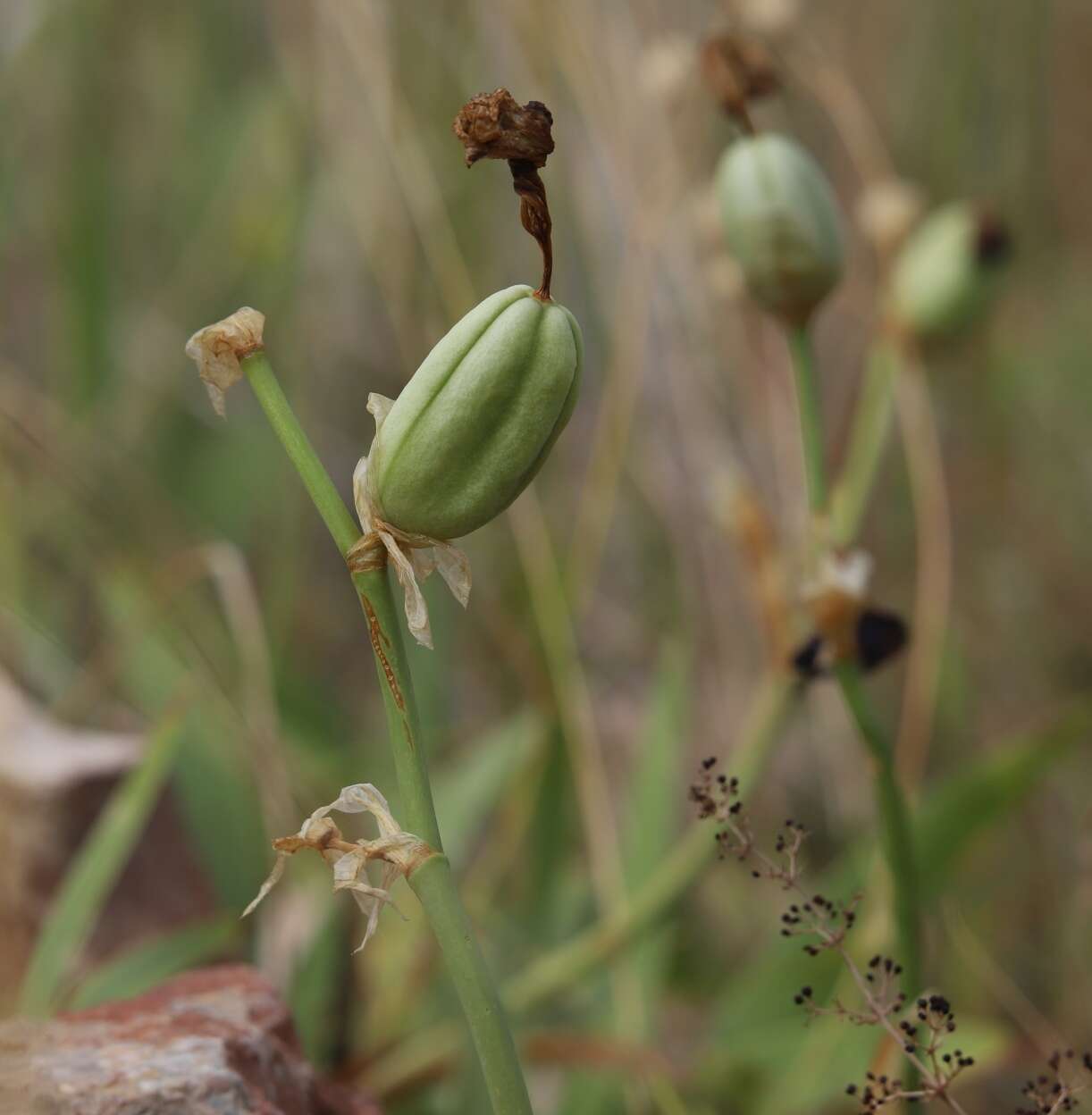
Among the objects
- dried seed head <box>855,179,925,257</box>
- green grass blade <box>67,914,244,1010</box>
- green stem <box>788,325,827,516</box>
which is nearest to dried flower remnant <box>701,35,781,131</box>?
green stem <box>788,325,827,516</box>

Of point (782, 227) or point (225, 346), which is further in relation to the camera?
point (782, 227)

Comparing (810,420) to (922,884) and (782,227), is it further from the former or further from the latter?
(922,884)

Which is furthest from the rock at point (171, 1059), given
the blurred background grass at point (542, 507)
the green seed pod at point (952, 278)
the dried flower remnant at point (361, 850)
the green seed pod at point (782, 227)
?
the green seed pod at point (952, 278)

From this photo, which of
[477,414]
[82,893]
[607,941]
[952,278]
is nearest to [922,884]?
[607,941]

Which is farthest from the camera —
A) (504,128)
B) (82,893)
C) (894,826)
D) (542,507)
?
(542,507)

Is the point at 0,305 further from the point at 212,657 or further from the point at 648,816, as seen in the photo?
the point at 648,816

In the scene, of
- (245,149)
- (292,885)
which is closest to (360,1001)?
(292,885)
